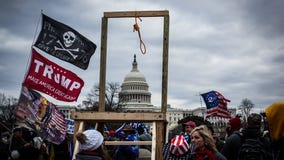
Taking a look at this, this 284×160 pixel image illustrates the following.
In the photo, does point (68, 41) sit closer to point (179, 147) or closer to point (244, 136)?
point (179, 147)

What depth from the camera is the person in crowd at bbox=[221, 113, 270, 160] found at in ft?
15.6

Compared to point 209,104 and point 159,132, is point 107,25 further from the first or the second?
point 209,104

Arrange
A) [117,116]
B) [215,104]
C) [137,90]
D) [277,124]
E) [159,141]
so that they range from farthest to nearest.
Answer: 1. [137,90]
2. [215,104]
3. [117,116]
4. [159,141]
5. [277,124]

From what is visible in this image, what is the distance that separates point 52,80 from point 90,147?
248 centimetres

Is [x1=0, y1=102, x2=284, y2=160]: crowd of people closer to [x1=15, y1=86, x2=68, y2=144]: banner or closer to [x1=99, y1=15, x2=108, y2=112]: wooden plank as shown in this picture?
[x1=15, y1=86, x2=68, y2=144]: banner

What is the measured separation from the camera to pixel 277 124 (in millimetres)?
3844

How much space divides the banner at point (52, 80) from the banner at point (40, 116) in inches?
7.4

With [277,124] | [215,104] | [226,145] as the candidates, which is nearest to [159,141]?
[226,145]

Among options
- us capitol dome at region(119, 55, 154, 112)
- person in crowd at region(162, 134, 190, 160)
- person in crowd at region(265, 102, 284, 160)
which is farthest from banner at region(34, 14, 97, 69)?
us capitol dome at region(119, 55, 154, 112)

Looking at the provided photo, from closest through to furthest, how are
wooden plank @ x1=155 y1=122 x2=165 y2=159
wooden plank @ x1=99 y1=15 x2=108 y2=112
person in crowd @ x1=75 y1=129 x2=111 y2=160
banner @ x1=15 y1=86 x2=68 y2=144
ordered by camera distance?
1. person in crowd @ x1=75 y1=129 x2=111 y2=160
2. wooden plank @ x1=155 y1=122 x2=165 y2=159
3. banner @ x1=15 y1=86 x2=68 y2=144
4. wooden plank @ x1=99 y1=15 x2=108 y2=112

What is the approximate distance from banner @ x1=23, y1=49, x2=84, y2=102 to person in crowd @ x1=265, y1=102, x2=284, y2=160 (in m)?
3.78

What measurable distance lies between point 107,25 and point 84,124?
1.84 m

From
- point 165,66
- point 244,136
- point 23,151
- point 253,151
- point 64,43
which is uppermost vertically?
point 64,43

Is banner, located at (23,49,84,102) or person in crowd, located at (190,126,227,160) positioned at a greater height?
banner, located at (23,49,84,102)
